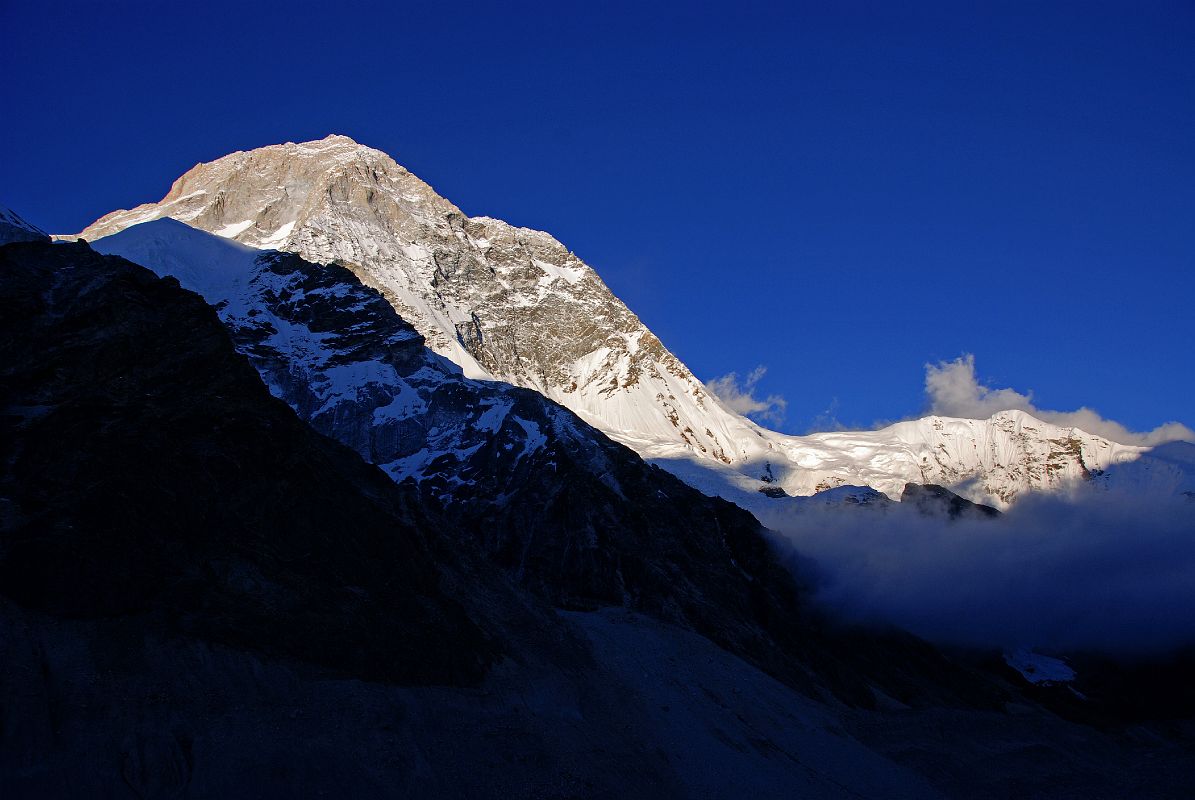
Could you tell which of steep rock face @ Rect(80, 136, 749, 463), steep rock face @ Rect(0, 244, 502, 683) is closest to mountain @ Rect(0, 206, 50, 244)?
steep rock face @ Rect(0, 244, 502, 683)

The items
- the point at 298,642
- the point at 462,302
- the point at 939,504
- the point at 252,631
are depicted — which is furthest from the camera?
the point at 462,302

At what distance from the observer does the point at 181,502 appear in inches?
2037

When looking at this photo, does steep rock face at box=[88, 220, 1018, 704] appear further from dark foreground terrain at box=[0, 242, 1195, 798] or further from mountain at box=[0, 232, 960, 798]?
mountain at box=[0, 232, 960, 798]

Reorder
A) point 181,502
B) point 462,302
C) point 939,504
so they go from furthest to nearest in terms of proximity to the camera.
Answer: point 462,302
point 939,504
point 181,502

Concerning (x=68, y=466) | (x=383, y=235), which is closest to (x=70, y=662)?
(x=68, y=466)

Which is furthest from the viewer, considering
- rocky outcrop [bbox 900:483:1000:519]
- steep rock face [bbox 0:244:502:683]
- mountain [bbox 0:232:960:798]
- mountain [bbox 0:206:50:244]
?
rocky outcrop [bbox 900:483:1000:519]

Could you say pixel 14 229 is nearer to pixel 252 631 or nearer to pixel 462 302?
pixel 252 631

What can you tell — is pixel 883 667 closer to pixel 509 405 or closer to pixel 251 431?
pixel 509 405

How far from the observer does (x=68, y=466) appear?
49.9 m

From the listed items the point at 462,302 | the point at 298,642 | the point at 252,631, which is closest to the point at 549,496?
the point at 298,642

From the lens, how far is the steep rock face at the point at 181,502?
153ft

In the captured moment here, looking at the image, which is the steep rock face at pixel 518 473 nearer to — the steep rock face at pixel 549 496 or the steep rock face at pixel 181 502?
the steep rock face at pixel 549 496

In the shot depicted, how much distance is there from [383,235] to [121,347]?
135 metres

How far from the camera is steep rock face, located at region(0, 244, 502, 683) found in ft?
153
